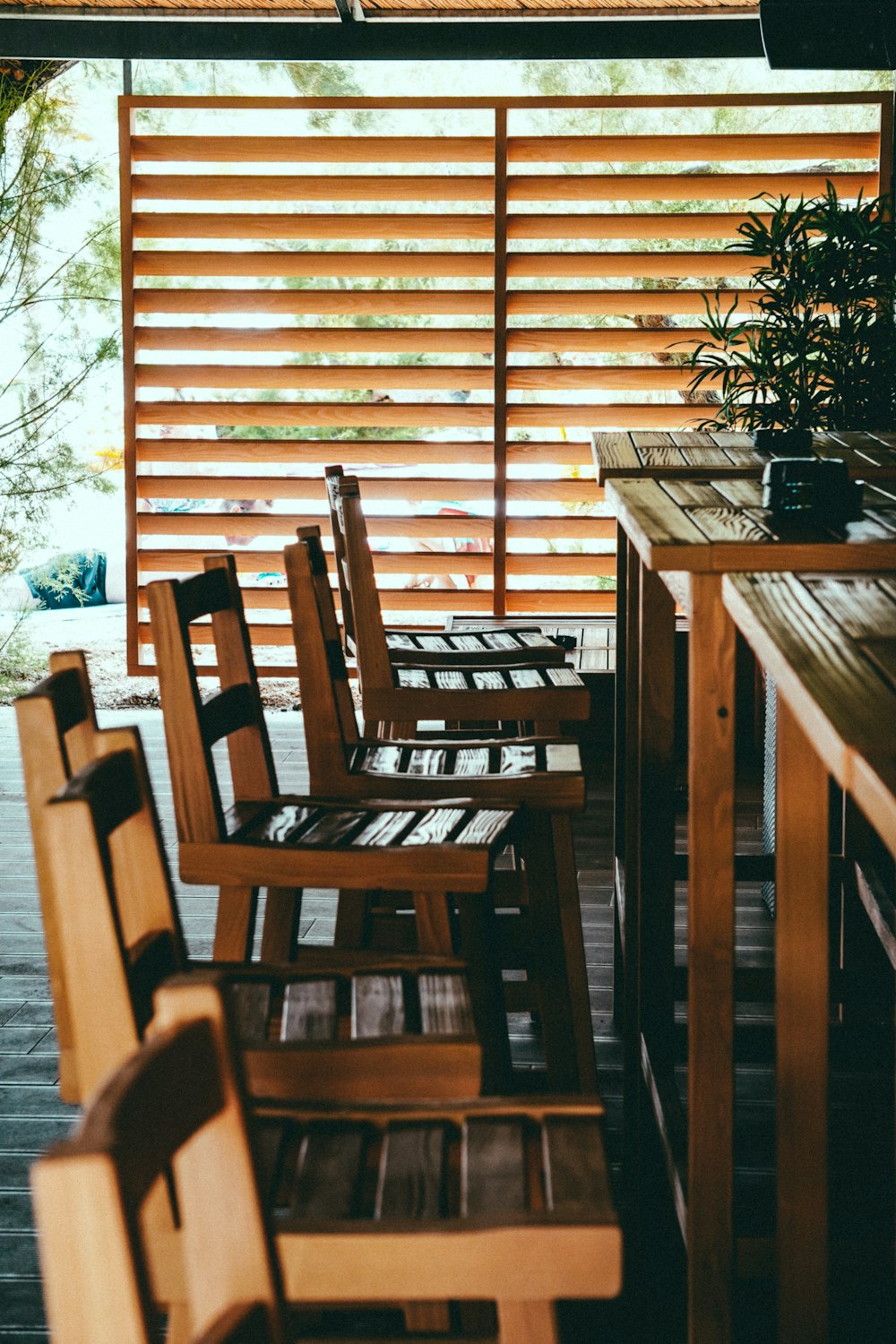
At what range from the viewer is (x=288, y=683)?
642 cm

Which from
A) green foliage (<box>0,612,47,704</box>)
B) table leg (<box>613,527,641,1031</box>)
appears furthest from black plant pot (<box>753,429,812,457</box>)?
green foliage (<box>0,612,47,704</box>)

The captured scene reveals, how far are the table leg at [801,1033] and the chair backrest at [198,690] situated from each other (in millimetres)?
739

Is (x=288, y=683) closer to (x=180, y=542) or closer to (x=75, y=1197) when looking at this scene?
(x=180, y=542)

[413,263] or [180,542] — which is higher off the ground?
[413,263]

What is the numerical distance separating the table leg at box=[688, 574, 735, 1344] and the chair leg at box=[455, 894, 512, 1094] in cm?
39

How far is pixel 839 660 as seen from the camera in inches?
41.0

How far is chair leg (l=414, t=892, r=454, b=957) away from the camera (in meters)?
1.77

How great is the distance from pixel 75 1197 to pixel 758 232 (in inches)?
169

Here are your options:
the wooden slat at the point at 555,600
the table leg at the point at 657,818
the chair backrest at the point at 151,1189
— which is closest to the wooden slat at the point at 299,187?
the wooden slat at the point at 555,600

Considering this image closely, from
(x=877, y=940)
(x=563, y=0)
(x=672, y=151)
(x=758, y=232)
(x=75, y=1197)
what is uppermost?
(x=563, y=0)

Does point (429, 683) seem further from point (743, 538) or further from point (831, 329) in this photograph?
point (831, 329)

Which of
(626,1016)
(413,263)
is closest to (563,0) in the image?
(413,263)

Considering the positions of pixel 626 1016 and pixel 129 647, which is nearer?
pixel 626 1016

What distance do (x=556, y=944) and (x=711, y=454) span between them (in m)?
0.92
